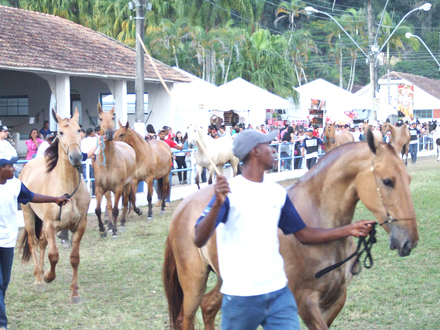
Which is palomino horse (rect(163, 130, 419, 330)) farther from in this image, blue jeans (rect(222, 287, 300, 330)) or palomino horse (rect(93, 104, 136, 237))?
palomino horse (rect(93, 104, 136, 237))

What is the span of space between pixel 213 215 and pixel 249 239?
0.84 ft

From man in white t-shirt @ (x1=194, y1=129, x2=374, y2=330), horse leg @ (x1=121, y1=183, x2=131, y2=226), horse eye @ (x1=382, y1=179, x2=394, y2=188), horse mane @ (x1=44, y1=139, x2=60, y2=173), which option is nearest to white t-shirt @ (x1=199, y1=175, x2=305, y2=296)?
man in white t-shirt @ (x1=194, y1=129, x2=374, y2=330)

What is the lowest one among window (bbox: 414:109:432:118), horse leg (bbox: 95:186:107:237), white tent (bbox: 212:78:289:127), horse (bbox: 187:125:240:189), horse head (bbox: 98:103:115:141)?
horse leg (bbox: 95:186:107:237)

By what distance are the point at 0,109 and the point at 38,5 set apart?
21.4 metres

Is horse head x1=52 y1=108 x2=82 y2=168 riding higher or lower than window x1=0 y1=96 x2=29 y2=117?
lower

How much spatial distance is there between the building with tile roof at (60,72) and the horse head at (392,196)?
13884mm

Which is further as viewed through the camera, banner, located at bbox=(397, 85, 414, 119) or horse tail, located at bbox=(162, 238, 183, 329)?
banner, located at bbox=(397, 85, 414, 119)

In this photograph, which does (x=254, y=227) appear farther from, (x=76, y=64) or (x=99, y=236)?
(x=76, y=64)

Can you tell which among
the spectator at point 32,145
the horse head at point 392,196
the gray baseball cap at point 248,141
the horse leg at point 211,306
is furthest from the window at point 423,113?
the gray baseball cap at point 248,141

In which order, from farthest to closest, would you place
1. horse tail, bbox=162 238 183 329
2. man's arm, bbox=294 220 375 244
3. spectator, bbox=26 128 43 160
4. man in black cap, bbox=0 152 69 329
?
1. spectator, bbox=26 128 43 160
2. man in black cap, bbox=0 152 69 329
3. horse tail, bbox=162 238 183 329
4. man's arm, bbox=294 220 375 244

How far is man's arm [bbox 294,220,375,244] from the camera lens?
3555mm

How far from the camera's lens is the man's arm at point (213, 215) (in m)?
2.96

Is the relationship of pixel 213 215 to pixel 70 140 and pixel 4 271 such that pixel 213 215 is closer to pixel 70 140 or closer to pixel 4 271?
pixel 4 271

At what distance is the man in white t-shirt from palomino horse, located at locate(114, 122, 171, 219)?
31.3 ft
